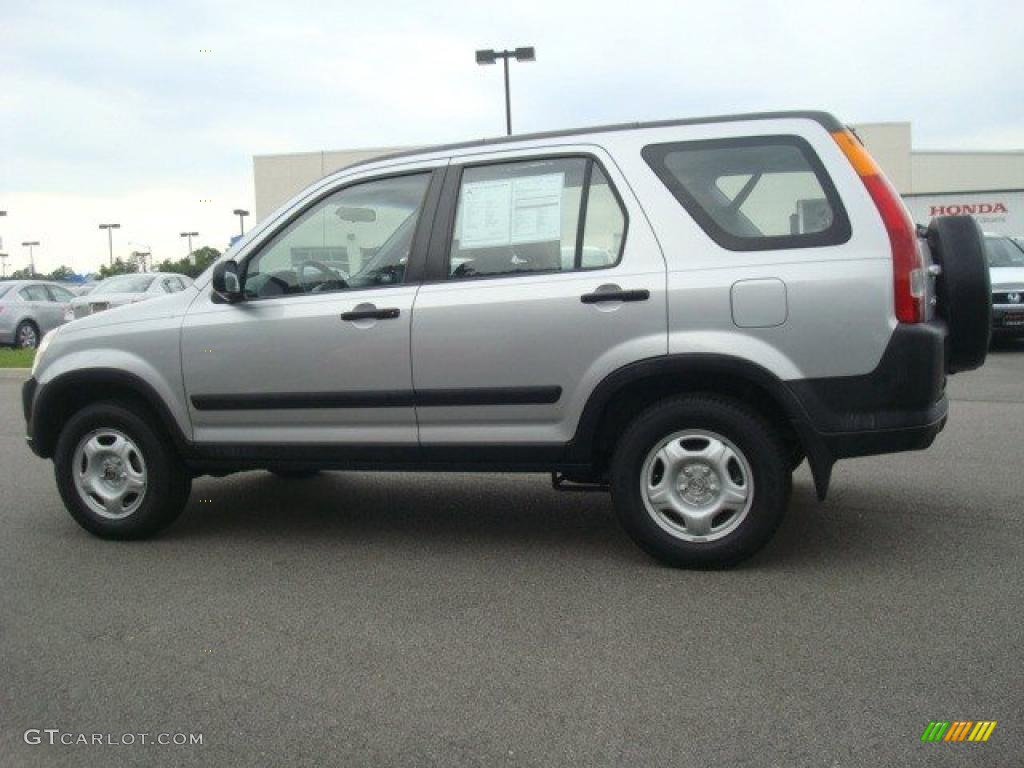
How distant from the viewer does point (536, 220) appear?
180 inches

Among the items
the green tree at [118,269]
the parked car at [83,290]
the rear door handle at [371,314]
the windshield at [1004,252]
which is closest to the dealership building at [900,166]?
the parked car at [83,290]

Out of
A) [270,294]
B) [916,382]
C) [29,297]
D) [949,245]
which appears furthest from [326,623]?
[29,297]

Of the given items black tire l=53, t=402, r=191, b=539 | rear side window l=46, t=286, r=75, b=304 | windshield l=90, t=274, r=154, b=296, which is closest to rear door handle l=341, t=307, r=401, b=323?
black tire l=53, t=402, r=191, b=539

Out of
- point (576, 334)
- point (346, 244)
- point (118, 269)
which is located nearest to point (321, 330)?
point (346, 244)

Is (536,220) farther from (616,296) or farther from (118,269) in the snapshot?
(118,269)

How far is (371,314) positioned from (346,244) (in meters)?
0.44

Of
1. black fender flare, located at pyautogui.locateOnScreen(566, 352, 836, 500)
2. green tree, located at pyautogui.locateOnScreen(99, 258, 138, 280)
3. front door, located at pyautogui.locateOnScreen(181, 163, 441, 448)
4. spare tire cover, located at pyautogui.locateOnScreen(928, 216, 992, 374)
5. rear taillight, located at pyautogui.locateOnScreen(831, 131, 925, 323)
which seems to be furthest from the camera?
green tree, located at pyautogui.locateOnScreen(99, 258, 138, 280)

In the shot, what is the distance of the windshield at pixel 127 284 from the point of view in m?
19.2

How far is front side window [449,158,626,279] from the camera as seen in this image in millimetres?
4465

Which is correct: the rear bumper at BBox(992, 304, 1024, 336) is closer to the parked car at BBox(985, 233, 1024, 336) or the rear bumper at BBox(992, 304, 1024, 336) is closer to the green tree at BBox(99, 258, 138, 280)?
the parked car at BBox(985, 233, 1024, 336)

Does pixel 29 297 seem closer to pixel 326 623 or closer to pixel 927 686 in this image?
pixel 326 623

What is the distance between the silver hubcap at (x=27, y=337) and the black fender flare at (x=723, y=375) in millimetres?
18004

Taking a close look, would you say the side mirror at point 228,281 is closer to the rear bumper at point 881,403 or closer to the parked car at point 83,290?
the rear bumper at point 881,403

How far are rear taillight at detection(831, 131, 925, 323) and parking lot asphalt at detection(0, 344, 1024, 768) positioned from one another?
1.14 metres
